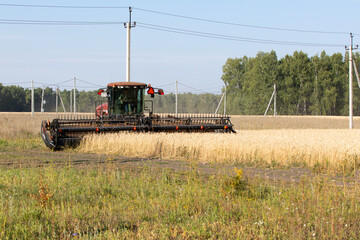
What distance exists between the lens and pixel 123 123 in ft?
58.2

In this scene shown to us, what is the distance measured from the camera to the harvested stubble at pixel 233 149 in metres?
11.8

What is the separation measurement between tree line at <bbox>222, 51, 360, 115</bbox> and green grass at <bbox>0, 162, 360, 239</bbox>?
63584mm

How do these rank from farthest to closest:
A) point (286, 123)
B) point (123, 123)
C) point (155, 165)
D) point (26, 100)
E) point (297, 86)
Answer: point (26, 100), point (297, 86), point (286, 123), point (123, 123), point (155, 165)

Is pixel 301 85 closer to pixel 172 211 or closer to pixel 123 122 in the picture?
pixel 123 122

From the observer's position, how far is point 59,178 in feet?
29.3

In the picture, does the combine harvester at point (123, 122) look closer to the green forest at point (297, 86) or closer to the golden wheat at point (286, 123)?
the golden wheat at point (286, 123)

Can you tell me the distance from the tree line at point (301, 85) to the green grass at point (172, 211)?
209ft

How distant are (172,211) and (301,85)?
219 feet

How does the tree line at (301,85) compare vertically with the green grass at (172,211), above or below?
above

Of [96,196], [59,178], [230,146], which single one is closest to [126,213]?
[96,196]

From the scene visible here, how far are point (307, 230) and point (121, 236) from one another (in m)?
2.31

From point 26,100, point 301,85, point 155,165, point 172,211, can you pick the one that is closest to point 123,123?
point 155,165

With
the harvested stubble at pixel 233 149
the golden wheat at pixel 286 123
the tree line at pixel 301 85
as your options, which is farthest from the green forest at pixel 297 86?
the harvested stubble at pixel 233 149

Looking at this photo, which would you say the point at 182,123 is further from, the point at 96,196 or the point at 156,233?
the point at 156,233
